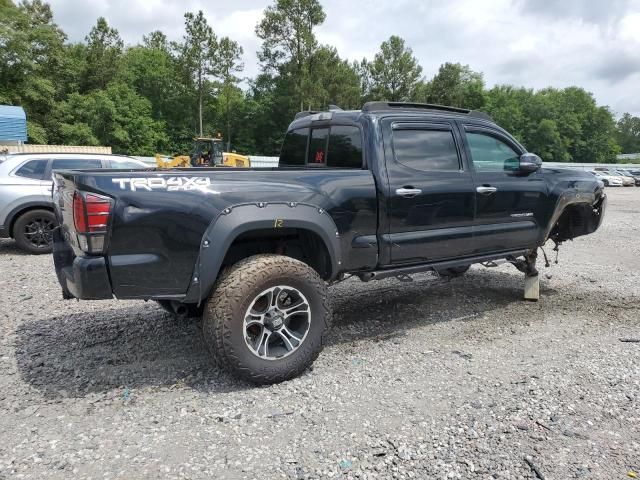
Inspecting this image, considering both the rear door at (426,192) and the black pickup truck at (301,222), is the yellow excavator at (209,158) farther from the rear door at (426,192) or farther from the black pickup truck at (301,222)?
the rear door at (426,192)

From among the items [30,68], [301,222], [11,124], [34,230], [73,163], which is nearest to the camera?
[301,222]

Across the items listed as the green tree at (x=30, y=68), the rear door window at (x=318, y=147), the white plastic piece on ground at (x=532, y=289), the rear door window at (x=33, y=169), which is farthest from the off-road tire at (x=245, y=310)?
the green tree at (x=30, y=68)

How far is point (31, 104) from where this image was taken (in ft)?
123

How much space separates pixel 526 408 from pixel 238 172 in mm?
2490

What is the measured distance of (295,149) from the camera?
208 inches

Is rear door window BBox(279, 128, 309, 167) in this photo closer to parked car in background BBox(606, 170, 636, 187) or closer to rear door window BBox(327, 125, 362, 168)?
rear door window BBox(327, 125, 362, 168)

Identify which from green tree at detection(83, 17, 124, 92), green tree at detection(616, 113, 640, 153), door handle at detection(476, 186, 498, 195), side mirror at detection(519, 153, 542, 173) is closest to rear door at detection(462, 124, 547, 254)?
door handle at detection(476, 186, 498, 195)

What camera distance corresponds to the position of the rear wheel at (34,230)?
8.30 metres

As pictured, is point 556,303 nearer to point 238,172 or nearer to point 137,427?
point 238,172

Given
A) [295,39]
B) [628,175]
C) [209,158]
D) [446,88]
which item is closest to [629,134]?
[446,88]

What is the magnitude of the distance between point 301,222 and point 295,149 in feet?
6.29

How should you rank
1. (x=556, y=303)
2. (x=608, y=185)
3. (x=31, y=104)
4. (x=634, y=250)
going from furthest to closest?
(x=608, y=185)
(x=31, y=104)
(x=634, y=250)
(x=556, y=303)

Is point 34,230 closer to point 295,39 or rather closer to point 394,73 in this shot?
point 295,39

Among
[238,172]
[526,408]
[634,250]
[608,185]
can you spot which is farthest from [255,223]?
[608,185]
